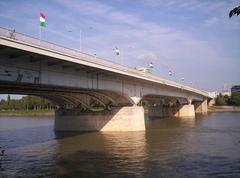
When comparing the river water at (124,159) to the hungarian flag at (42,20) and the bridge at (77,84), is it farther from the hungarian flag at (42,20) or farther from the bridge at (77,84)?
the hungarian flag at (42,20)

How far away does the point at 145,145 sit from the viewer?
34.4m

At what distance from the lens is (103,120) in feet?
173

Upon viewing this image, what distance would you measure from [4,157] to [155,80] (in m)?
33.6

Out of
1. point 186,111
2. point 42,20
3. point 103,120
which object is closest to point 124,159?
point 42,20

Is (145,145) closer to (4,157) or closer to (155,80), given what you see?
(4,157)

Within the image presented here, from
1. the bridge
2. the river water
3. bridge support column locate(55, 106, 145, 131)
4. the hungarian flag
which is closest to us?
the river water

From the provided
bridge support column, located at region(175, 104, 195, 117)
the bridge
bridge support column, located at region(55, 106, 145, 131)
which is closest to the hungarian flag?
the bridge

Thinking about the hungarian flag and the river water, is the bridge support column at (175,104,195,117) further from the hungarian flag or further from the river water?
the hungarian flag

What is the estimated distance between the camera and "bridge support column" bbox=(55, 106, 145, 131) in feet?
164

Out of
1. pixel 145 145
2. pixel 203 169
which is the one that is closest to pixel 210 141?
pixel 145 145

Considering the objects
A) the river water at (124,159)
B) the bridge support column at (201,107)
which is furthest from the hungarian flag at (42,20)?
the bridge support column at (201,107)

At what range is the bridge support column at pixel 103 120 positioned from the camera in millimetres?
50062

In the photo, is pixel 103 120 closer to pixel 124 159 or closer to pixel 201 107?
pixel 124 159

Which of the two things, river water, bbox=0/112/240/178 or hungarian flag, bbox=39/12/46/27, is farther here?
hungarian flag, bbox=39/12/46/27
